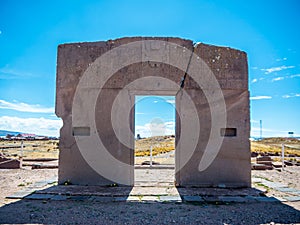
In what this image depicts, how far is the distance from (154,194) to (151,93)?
8.18ft

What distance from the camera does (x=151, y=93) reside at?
22.5ft

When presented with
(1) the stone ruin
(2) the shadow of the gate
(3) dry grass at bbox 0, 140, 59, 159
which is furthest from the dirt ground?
(3) dry grass at bbox 0, 140, 59, 159

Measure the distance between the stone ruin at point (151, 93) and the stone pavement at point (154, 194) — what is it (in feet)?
1.28

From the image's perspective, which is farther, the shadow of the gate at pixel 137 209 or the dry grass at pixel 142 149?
the dry grass at pixel 142 149

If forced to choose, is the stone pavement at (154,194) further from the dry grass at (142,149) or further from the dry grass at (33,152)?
the dry grass at (33,152)

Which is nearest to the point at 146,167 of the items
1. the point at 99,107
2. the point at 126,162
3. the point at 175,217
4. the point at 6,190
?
the point at 126,162

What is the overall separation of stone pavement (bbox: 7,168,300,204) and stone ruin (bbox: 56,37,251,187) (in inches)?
15.4

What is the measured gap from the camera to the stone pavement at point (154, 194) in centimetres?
541

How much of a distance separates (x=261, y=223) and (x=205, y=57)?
4073 millimetres

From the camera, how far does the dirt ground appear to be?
13.8ft

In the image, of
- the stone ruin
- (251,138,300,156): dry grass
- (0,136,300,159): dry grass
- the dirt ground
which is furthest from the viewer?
(251,138,300,156): dry grass

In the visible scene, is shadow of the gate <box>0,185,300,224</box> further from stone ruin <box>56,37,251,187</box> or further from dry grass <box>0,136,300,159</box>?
dry grass <box>0,136,300,159</box>

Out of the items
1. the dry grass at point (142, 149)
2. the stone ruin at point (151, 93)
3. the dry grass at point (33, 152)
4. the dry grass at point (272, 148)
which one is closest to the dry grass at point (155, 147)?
the dry grass at point (142, 149)

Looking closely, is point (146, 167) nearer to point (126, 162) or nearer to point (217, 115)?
point (126, 162)
